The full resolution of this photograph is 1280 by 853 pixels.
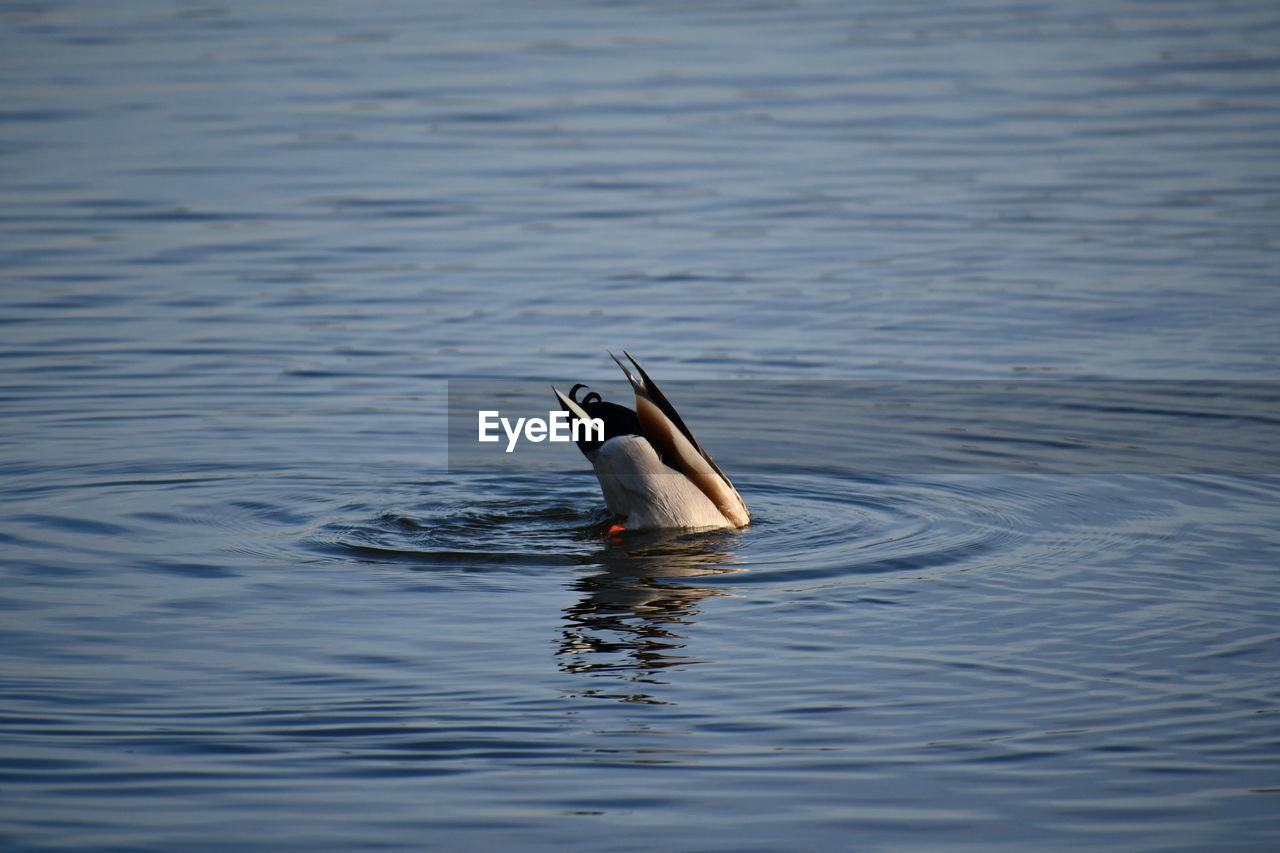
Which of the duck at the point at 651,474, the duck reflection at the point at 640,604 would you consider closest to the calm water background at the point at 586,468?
the duck reflection at the point at 640,604

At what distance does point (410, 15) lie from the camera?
24.9 meters

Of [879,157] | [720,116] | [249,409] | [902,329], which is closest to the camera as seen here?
[249,409]

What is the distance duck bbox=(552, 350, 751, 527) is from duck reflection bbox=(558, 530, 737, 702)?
10 cm

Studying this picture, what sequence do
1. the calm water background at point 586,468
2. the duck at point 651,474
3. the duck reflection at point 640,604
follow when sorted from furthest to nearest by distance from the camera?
the duck at point 651,474
the duck reflection at point 640,604
the calm water background at point 586,468

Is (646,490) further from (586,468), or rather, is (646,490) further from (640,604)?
(586,468)

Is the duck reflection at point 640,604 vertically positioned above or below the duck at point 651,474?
below

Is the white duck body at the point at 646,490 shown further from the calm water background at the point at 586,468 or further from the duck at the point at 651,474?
the calm water background at the point at 586,468

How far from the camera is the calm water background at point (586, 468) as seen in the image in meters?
5.61

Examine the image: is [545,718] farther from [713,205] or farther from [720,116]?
[720,116]

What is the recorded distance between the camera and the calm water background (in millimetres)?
5605

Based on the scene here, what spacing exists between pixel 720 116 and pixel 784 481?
34.3 feet

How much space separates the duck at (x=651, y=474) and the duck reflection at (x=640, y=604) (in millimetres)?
104

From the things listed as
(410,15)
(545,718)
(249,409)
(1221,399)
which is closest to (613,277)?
(249,409)

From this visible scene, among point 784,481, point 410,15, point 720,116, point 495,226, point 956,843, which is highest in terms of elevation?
point 410,15
